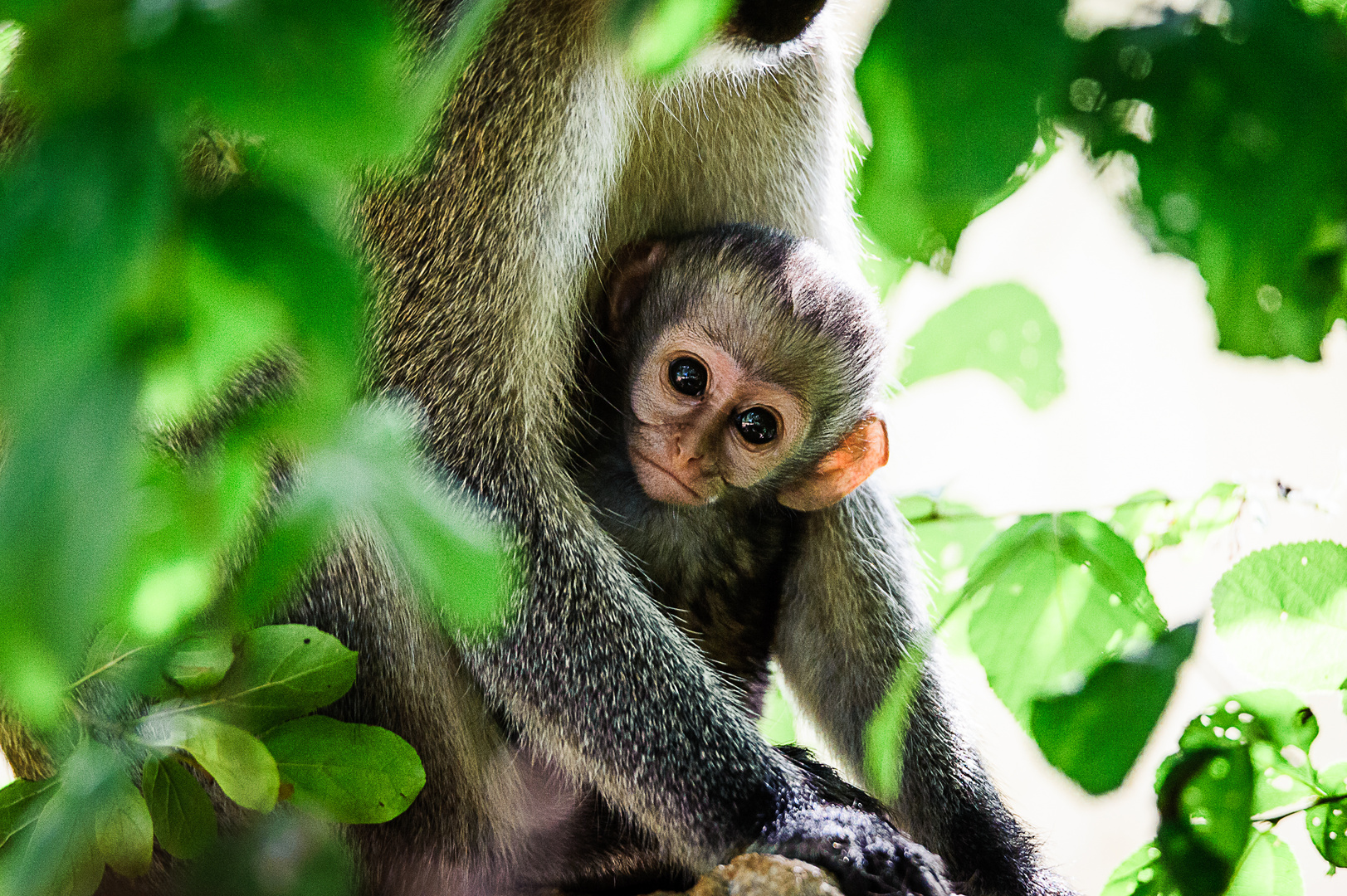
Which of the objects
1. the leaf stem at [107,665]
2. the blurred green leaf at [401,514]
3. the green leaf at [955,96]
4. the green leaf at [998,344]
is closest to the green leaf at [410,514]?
the blurred green leaf at [401,514]

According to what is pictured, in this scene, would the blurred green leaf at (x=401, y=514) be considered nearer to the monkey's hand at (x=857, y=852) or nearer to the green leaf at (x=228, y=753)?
the green leaf at (x=228, y=753)

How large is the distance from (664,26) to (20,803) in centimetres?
119

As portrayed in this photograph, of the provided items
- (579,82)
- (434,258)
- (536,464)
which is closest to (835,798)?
(536,464)

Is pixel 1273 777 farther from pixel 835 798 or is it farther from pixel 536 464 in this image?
pixel 536 464

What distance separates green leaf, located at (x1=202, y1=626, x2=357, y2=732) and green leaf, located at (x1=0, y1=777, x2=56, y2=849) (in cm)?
18

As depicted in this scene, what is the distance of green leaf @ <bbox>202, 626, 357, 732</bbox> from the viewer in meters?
1.32

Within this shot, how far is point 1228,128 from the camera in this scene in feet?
1.57

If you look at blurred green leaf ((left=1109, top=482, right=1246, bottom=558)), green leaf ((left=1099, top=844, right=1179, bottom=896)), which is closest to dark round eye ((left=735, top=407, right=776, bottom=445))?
blurred green leaf ((left=1109, top=482, right=1246, bottom=558))

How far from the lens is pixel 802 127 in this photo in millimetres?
2562

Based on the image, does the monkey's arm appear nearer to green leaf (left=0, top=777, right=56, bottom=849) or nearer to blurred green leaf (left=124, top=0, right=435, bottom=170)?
green leaf (left=0, top=777, right=56, bottom=849)

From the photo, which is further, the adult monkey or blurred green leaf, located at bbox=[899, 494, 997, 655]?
blurred green leaf, located at bbox=[899, 494, 997, 655]

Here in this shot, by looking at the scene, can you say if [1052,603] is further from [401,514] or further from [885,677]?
[885,677]

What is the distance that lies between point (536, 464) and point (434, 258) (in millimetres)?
366

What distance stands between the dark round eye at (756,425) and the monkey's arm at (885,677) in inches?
10.4
